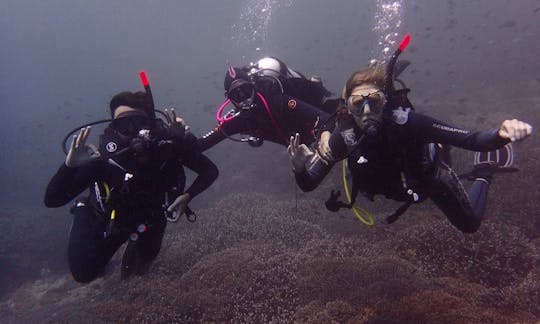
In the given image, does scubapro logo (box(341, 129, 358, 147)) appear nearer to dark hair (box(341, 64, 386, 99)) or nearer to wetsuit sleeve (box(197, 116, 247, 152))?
dark hair (box(341, 64, 386, 99))

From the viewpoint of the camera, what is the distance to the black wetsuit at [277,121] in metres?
5.30

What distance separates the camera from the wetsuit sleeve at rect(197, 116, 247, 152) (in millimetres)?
5660

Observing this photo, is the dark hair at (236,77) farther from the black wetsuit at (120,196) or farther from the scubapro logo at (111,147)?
the scubapro logo at (111,147)

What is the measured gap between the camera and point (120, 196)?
427 cm

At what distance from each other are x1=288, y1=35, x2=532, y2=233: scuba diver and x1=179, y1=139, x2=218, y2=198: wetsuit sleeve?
67.9 inches

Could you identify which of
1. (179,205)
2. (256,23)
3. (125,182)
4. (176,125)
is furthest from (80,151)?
(256,23)

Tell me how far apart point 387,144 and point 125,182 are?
3.05 m

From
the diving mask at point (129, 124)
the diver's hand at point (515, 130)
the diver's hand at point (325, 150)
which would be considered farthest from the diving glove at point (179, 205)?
the diver's hand at point (515, 130)

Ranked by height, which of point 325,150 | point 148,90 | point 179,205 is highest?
point 148,90

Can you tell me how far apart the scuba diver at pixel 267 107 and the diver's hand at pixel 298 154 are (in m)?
1.31

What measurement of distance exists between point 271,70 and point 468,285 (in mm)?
4366

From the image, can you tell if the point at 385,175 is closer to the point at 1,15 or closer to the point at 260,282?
the point at 260,282

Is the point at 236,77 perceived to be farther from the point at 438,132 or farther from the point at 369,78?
the point at 438,132

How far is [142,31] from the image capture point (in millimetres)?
150250
